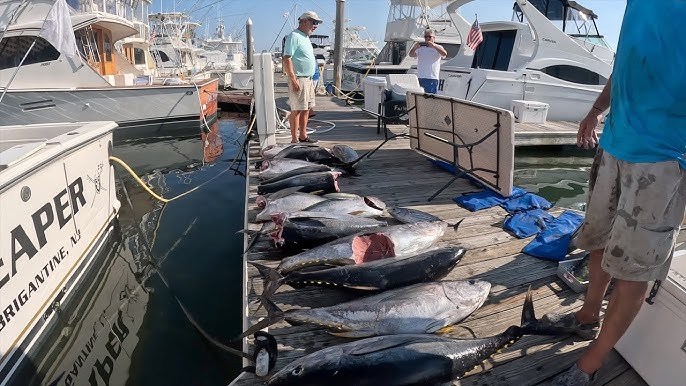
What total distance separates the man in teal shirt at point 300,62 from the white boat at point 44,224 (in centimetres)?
262

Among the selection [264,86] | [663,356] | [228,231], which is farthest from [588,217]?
[264,86]

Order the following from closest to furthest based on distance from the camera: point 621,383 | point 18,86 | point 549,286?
1. point 621,383
2. point 549,286
3. point 18,86

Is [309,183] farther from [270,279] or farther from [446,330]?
[446,330]

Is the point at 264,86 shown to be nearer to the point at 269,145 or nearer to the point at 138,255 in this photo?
the point at 269,145

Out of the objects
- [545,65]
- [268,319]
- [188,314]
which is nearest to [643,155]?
[268,319]

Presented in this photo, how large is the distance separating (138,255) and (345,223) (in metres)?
3.09

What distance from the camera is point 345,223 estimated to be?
342 centimetres

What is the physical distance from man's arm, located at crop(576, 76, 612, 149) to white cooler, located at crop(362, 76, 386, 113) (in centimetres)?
578

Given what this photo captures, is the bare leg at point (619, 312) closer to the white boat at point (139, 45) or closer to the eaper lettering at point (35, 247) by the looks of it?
the eaper lettering at point (35, 247)

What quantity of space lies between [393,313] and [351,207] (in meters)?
1.66

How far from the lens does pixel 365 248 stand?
3.02 m

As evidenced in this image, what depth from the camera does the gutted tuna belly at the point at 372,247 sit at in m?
2.98

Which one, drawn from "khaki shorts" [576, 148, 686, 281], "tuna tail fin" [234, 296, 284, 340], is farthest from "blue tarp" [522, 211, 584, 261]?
"tuna tail fin" [234, 296, 284, 340]

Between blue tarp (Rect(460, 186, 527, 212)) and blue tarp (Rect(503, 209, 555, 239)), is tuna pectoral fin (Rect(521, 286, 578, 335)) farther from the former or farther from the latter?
blue tarp (Rect(460, 186, 527, 212))
